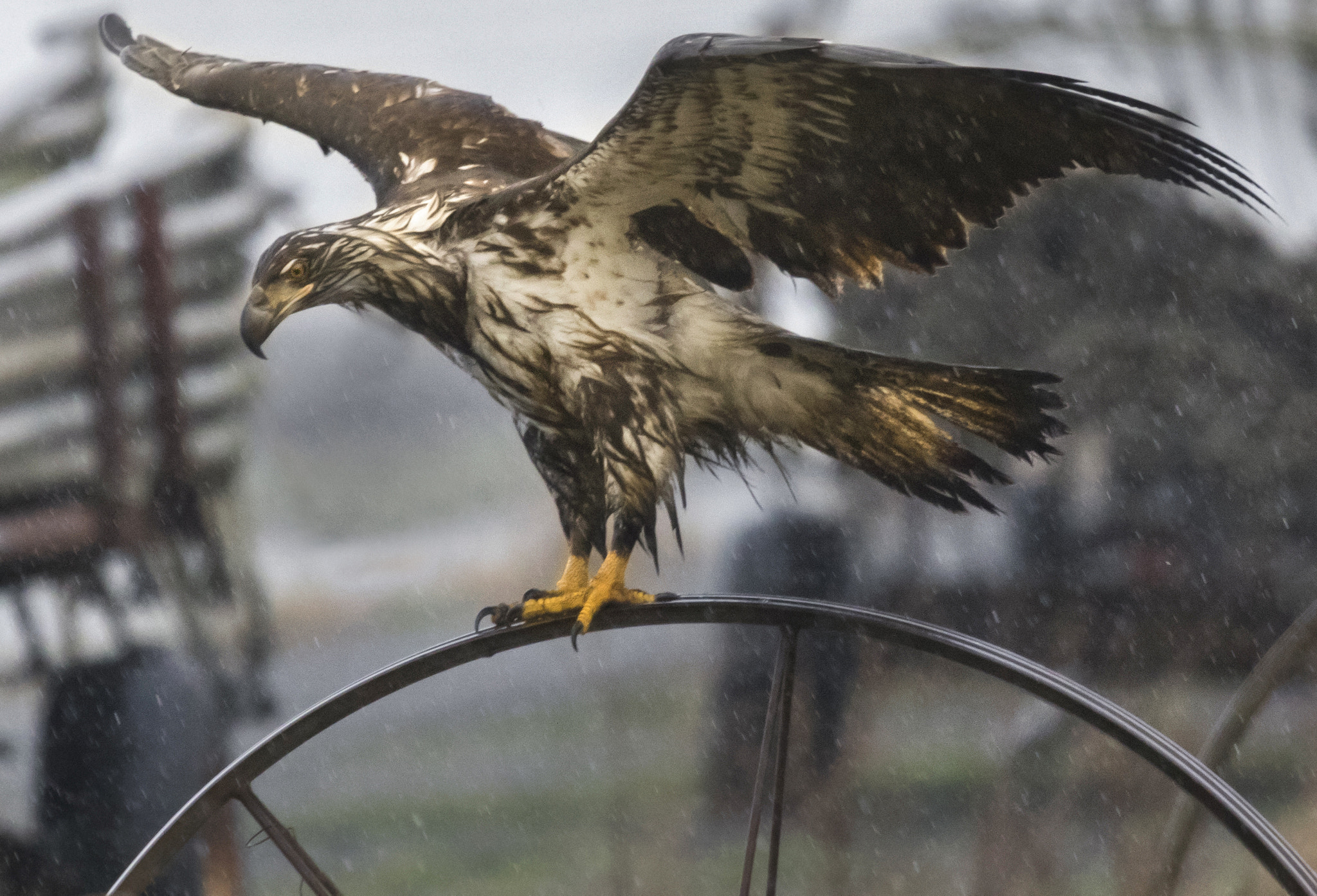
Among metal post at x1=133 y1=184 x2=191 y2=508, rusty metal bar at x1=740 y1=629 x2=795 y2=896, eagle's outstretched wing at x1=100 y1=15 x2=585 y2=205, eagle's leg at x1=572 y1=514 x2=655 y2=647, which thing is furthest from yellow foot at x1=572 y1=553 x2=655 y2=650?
metal post at x1=133 y1=184 x2=191 y2=508

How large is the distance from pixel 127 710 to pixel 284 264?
1.46 m

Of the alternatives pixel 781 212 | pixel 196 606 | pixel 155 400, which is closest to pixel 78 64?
pixel 155 400

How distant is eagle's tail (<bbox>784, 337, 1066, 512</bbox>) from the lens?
0.89 metres

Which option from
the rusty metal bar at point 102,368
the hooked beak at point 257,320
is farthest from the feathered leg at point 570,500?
the rusty metal bar at point 102,368

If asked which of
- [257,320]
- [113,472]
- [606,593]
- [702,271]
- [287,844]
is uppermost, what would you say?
[702,271]

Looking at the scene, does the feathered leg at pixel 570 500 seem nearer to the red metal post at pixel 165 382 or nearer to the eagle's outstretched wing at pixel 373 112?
the eagle's outstretched wing at pixel 373 112

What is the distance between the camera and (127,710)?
6.66ft

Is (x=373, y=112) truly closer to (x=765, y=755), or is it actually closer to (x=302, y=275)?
(x=302, y=275)

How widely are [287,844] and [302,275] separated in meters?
0.42

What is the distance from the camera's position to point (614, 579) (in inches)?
36.3

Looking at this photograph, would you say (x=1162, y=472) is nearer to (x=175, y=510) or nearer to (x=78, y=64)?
(x=175, y=510)

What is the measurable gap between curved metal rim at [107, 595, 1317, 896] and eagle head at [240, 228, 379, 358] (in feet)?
0.86

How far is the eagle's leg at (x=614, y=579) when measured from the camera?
91 centimetres

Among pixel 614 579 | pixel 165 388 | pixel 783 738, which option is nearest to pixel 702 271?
pixel 614 579
